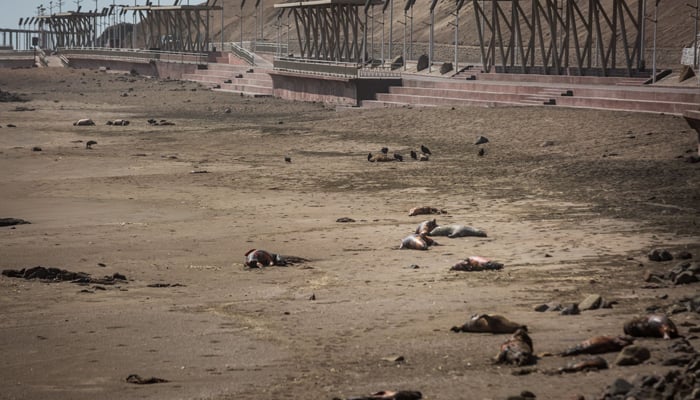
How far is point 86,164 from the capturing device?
25.4 m

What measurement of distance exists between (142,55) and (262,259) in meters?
71.3

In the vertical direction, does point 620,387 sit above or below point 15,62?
above

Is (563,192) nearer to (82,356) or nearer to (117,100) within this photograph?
(82,356)

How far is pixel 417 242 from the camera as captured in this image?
535 inches

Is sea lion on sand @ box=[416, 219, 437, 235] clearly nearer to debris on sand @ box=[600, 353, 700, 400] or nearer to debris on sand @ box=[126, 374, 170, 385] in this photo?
debris on sand @ box=[126, 374, 170, 385]

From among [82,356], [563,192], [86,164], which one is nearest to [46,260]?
[82,356]

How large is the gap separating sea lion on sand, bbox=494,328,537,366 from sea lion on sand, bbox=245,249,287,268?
4.97 m

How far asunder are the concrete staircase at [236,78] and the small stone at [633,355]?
151ft

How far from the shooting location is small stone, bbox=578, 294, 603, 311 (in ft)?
31.5

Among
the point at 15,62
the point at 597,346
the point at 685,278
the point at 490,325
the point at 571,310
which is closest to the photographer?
the point at 597,346

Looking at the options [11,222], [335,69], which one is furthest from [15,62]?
[11,222]

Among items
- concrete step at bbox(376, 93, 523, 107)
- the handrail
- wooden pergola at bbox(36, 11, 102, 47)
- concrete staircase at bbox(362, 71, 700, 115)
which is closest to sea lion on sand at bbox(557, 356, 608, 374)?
concrete staircase at bbox(362, 71, 700, 115)

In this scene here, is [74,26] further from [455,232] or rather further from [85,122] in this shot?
[455,232]

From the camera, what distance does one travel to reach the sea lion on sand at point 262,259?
12758 mm
